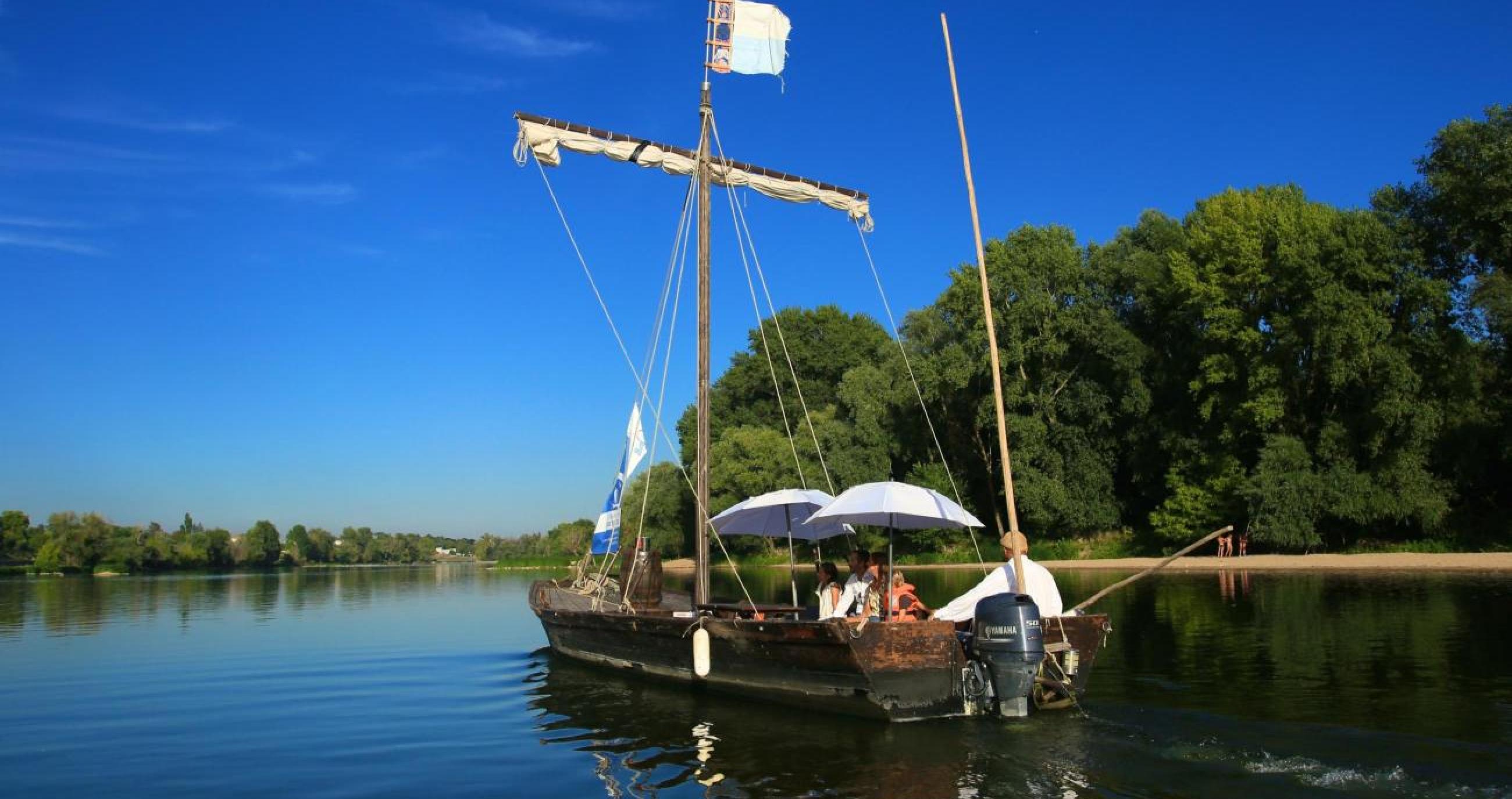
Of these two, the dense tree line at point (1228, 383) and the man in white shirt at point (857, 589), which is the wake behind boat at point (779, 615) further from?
the dense tree line at point (1228, 383)

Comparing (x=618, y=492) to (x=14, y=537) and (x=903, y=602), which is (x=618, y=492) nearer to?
(x=903, y=602)

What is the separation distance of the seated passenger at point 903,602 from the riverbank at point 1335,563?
22494 mm

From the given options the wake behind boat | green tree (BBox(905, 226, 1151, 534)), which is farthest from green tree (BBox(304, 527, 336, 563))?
the wake behind boat

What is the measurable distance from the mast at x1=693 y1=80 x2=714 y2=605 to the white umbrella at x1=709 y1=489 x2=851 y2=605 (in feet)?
1.48

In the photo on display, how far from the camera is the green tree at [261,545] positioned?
445ft

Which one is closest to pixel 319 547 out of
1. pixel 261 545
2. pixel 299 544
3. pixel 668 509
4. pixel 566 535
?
pixel 299 544

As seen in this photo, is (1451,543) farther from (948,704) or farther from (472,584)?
(472,584)

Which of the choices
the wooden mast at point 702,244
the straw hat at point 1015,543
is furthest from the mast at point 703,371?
the straw hat at point 1015,543

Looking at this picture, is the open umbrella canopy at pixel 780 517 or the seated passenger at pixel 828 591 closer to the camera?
the seated passenger at pixel 828 591

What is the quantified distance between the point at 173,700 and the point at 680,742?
10.4 meters

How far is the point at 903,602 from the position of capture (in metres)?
13.7

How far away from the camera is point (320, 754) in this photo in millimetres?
12438

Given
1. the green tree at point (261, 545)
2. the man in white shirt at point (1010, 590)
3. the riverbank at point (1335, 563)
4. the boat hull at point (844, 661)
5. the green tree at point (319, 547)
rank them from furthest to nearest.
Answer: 1. the green tree at point (319, 547)
2. the green tree at point (261, 545)
3. the riverbank at point (1335, 563)
4. the man in white shirt at point (1010, 590)
5. the boat hull at point (844, 661)

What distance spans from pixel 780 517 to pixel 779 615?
260 cm
